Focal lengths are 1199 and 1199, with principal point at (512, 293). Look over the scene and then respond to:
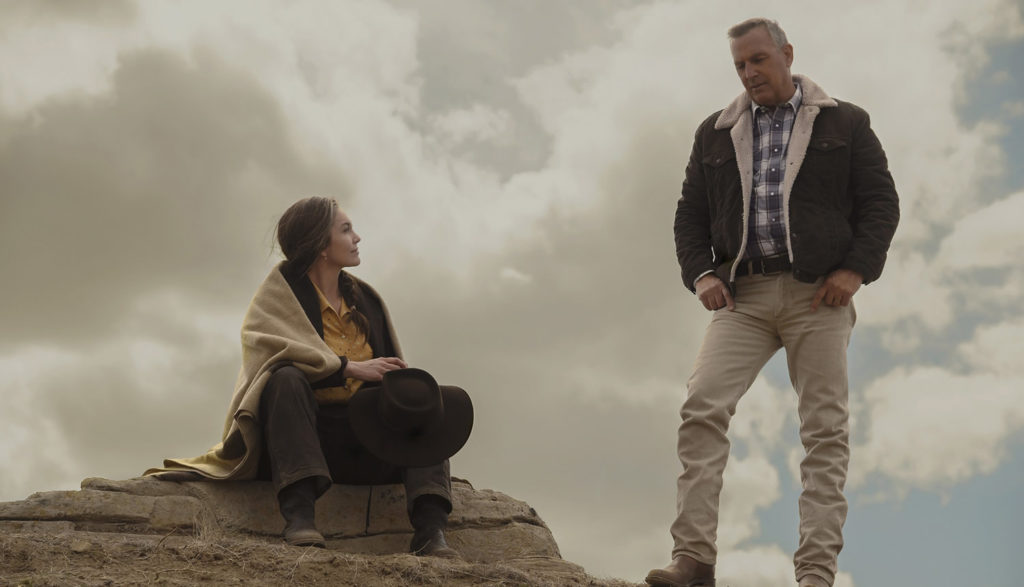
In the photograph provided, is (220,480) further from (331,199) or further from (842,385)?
(842,385)

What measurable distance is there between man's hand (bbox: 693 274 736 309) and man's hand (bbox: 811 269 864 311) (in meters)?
0.40

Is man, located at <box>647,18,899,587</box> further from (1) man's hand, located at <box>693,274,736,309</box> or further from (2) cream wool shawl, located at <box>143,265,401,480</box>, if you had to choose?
(2) cream wool shawl, located at <box>143,265,401,480</box>

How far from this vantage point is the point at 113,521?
20.7 feet

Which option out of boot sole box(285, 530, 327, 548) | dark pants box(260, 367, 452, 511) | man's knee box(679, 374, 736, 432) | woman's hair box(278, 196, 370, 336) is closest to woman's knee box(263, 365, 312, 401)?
dark pants box(260, 367, 452, 511)

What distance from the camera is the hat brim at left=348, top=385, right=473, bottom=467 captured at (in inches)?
243

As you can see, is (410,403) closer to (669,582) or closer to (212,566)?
(212,566)

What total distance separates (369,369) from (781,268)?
7.19 feet

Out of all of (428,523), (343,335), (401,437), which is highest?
(343,335)

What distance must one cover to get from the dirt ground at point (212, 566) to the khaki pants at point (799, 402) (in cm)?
93

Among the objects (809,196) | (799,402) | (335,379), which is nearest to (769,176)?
(809,196)

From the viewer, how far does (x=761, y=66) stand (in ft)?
18.7

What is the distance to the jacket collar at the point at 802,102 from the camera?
233 inches

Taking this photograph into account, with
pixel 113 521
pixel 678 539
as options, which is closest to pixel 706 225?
pixel 678 539

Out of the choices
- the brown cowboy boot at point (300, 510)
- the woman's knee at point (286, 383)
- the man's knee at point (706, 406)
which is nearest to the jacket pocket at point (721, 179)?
the man's knee at point (706, 406)
